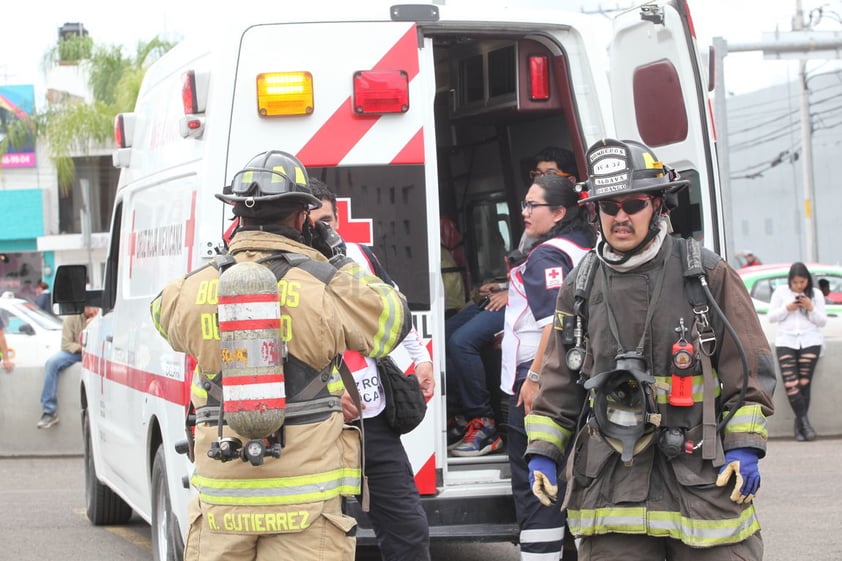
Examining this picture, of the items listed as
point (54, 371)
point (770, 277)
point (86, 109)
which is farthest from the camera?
point (86, 109)

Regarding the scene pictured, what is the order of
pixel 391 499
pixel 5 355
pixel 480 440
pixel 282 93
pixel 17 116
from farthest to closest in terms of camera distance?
pixel 17 116 → pixel 5 355 → pixel 480 440 → pixel 282 93 → pixel 391 499

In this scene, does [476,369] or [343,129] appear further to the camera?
[476,369]

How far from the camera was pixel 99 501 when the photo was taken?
912cm

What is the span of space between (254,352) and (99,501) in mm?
5784

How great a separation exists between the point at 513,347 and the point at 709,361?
1.96m

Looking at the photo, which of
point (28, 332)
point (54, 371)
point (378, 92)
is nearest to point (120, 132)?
point (378, 92)

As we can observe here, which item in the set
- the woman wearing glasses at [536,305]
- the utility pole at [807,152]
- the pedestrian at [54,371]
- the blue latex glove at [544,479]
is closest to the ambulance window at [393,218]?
the woman wearing glasses at [536,305]

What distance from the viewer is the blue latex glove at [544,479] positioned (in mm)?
4121

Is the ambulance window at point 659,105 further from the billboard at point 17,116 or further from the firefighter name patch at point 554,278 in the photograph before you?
the billboard at point 17,116

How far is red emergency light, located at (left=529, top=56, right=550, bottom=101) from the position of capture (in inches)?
254

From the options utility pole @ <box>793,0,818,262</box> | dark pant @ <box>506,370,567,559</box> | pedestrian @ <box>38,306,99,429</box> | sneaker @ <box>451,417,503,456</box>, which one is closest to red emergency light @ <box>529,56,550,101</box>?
dark pant @ <box>506,370,567,559</box>

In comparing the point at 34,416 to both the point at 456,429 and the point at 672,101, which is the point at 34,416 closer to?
the point at 456,429

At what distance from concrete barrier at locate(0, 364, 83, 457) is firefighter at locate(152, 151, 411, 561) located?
9.43 meters

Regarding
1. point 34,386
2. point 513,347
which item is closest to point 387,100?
point 513,347
